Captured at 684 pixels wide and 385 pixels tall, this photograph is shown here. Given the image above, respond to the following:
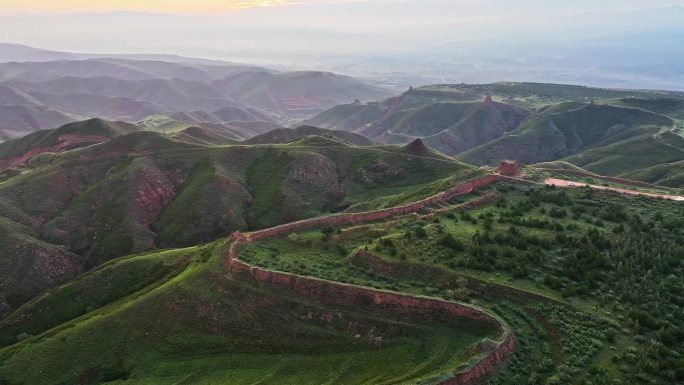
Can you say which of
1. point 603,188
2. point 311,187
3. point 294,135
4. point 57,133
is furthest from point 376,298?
point 294,135

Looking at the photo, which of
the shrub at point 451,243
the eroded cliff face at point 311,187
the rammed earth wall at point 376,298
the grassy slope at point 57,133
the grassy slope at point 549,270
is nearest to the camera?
the rammed earth wall at point 376,298

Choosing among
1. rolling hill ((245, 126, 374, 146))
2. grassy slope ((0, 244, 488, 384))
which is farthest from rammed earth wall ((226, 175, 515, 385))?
rolling hill ((245, 126, 374, 146))

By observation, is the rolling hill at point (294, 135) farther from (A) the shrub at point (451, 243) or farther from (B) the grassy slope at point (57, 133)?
(A) the shrub at point (451, 243)

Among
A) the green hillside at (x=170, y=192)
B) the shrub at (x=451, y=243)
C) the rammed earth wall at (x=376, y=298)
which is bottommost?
the green hillside at (x=170, y=192)

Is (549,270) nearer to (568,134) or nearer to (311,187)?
(311,187)

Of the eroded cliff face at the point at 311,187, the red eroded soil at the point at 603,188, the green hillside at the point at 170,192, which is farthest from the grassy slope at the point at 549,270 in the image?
the eroded cliff face at the point at 311,187

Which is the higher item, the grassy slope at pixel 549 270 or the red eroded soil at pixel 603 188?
the red eroded soil at pixel 603 188

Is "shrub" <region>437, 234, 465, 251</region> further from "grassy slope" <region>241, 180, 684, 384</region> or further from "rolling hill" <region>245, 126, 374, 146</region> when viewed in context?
"rolling hill" <region>245, 126, 374, 146</region>

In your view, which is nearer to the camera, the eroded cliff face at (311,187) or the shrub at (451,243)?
the shrub at (451,243)

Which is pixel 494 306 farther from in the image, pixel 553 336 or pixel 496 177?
pixel 496 177
